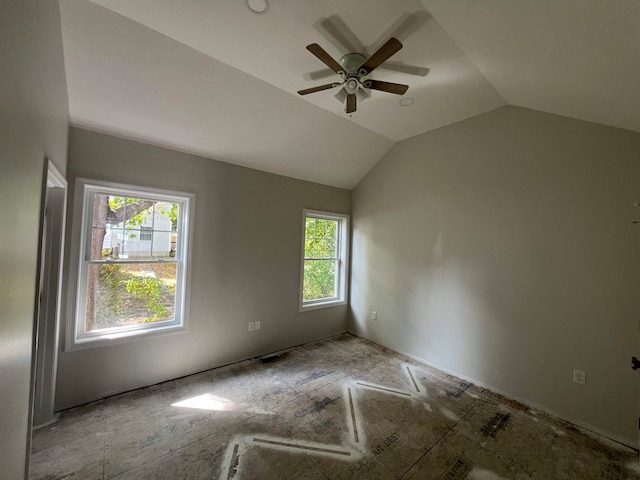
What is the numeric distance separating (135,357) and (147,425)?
76 cm

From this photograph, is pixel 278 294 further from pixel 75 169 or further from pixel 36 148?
pixel 36 148

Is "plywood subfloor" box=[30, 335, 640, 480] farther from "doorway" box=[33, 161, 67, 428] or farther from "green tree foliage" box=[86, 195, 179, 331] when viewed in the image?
"green tree foliage" box=[86, 195, 179, 331]

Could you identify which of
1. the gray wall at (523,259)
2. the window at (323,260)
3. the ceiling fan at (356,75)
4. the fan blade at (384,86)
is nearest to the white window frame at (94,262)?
the window at (323,260)

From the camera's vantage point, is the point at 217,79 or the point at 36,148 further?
the point at 217,79

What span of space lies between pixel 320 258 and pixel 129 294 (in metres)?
2.59

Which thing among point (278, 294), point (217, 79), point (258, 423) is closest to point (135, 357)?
point (258, 423)

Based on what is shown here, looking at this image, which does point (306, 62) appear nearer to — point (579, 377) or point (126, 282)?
point (126, 282)

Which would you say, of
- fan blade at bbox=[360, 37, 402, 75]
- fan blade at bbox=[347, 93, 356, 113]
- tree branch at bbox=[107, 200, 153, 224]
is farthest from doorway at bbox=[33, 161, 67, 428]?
fan blade at bbox=[360, 37, 402, 75]

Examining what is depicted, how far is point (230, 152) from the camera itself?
3125mm

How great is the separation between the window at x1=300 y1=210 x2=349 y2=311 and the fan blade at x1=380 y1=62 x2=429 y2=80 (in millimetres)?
2249

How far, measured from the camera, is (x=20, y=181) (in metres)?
1.06

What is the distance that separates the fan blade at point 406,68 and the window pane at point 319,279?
2.78 metres

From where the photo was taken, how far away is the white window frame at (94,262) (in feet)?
7.83

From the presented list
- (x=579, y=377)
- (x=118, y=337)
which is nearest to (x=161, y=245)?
(x=118, y=337)
